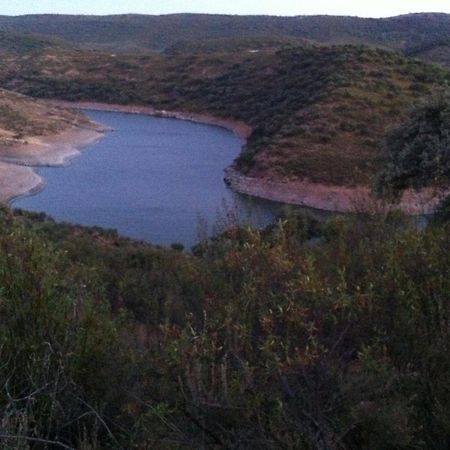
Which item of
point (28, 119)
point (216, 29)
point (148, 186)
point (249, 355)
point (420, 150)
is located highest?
point (249, 355)

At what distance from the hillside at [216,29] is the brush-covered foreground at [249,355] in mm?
111215

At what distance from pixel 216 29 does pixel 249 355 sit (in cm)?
14840

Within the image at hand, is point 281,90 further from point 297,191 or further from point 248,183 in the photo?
point 297,191

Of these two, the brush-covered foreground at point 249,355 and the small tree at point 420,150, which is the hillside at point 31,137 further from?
the brush-covered foreground at point 249,355

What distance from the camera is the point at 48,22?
171375mm

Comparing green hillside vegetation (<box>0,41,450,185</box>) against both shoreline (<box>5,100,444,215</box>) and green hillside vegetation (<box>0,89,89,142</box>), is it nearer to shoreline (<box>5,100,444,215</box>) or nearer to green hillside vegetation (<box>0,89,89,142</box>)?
shoreline (<box>5,100,444,215</box>)

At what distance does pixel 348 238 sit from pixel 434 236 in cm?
145

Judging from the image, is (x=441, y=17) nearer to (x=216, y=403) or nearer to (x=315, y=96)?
(x=315, y=96)

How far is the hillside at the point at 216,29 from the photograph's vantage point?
127188mm

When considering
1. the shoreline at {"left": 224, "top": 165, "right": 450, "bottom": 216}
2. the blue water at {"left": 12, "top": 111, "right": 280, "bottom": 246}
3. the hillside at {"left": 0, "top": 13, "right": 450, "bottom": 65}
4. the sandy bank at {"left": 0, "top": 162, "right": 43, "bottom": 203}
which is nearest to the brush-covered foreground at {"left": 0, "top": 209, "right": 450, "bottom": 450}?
the blue water at {"left": 12, "top": 111, "right": 280, "bottom": 246}

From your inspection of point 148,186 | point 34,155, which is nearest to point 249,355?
point 148,186

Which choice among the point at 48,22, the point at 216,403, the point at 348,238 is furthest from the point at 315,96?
the point at 48,22

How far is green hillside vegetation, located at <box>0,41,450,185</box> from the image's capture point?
42.7m

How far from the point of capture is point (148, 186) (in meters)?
41.2
